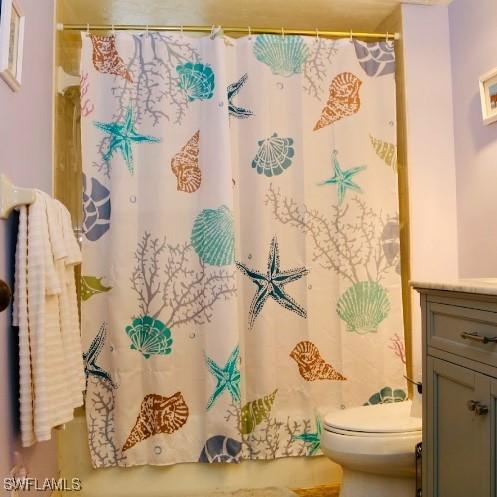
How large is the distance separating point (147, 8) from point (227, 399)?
69.9 inches

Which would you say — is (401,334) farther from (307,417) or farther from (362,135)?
(362,135)

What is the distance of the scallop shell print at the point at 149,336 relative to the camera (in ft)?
6.76

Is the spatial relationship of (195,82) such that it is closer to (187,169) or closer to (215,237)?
(187,169)

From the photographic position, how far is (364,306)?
86.1 inches

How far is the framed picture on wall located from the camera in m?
1.33

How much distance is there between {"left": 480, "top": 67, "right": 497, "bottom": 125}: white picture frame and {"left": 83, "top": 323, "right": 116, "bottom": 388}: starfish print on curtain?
5.79ft

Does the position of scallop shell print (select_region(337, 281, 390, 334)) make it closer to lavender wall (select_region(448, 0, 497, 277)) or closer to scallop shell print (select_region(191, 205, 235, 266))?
lavender wall (select_region(448, 0, 497, 277))

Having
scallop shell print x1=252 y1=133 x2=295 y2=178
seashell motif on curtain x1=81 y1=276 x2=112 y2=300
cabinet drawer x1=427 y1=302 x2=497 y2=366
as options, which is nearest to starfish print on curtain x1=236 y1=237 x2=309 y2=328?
scallop shell print x1=252 y1=133 x2=295 y2=178

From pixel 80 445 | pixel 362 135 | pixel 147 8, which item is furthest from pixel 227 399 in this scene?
pixel 147 8

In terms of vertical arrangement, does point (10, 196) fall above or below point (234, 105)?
below

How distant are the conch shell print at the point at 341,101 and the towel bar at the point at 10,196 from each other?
1.25m

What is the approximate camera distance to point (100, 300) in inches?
81.4

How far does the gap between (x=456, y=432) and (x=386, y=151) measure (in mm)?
1317

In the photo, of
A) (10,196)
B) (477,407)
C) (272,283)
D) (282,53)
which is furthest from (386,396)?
(10,196)
